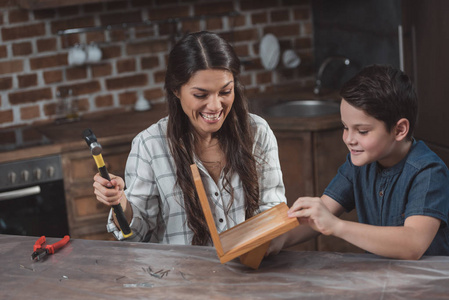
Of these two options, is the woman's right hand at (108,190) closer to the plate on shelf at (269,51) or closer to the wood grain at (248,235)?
the wood grain at (248,235)

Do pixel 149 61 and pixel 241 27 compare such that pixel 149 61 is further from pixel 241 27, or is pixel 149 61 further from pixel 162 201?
pixel 162 201

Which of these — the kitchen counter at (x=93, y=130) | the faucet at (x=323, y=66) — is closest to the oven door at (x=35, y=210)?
the kitchen counter at (x=93, y=130)

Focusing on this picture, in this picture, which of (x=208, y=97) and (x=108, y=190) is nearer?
(x=108, y=190)

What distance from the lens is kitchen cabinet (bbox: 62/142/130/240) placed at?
9.42ft

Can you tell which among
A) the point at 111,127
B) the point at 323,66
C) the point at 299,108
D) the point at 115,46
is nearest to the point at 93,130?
the point at 111,127

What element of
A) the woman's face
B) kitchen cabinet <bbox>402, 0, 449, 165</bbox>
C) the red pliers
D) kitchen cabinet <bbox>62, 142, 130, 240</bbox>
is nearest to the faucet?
kitchen cabinet <bbox>402, 0, 449, 165</bbox>

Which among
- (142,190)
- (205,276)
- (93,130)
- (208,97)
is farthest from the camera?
(93,130)

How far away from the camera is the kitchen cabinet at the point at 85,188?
2.87 meters

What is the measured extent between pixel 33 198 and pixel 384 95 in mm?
1882

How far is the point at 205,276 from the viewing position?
1.36 meters

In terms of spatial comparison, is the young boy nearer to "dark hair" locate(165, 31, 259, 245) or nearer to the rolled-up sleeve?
"dark hair" locate(165, 31, 259, 245)

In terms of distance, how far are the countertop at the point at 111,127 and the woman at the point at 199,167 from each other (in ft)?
3.08

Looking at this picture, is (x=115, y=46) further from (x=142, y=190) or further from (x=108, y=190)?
(x=108, y=190)

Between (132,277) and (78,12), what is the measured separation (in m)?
2.25
